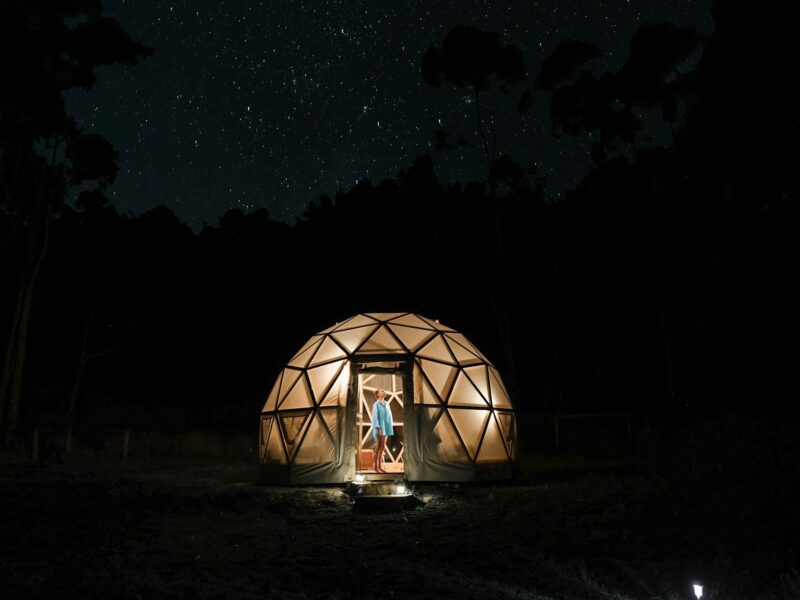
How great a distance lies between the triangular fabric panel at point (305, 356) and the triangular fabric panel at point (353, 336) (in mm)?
436

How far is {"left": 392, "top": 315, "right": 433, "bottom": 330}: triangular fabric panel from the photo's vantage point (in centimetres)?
1157

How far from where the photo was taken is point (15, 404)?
46.9ft

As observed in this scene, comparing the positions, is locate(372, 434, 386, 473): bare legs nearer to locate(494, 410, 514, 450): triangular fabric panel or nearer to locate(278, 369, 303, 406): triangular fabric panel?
locate(278, 369, 303, 406): triangular fabric panel

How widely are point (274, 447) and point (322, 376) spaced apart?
1.40 metres

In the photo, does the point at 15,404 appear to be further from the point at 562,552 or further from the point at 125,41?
the point at 562,552

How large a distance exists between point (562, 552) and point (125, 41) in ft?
44.1

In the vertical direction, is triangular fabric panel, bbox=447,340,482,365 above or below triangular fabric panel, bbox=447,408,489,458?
above

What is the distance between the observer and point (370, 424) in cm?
1289

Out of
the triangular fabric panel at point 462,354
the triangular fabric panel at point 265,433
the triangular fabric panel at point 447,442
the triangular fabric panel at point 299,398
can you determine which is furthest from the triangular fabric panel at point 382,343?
the triangular fabric panel at point 265,433

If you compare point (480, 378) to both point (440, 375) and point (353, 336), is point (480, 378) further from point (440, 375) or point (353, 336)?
point (353, 336)

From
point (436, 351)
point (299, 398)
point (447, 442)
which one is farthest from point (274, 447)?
point (436, 351)

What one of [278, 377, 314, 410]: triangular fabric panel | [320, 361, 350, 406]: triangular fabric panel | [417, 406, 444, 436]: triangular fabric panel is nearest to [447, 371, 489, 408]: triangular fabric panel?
[417, 406, 444, 436]: triangular fabric panel

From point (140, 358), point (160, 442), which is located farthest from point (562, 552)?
point (140, 358)

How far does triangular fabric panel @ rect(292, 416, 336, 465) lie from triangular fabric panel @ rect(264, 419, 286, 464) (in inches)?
15.7
